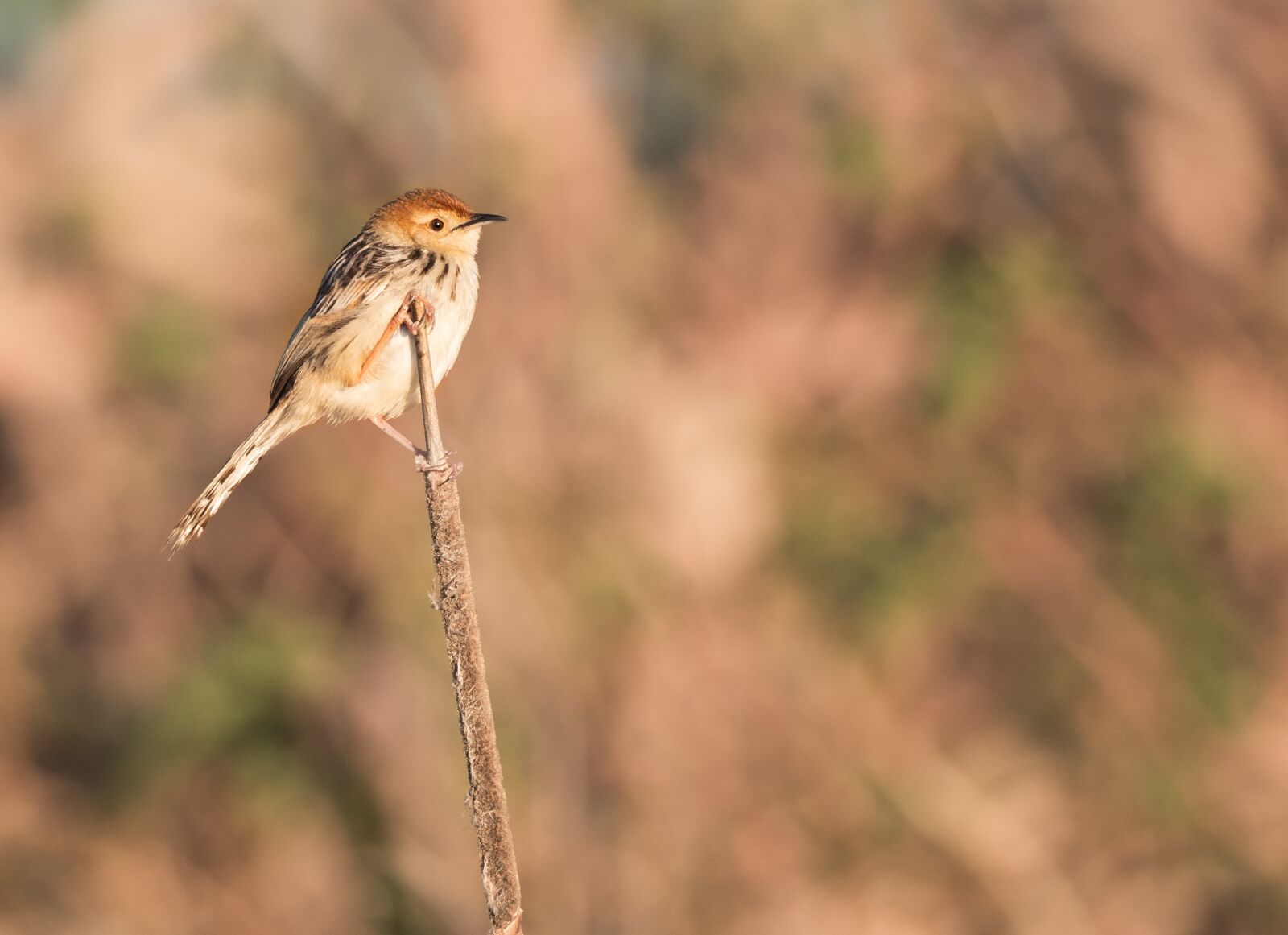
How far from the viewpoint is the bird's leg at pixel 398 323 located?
305 centimetres

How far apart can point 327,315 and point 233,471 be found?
446 mm

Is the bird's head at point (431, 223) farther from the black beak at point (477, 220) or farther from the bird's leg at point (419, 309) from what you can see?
the bird's leg at point (419, 309)

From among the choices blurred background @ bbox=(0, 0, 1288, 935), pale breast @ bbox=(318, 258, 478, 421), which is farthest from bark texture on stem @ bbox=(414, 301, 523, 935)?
blurred background @ bbox=(0, 0, 1288, 935)

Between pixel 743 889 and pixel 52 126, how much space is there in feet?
17.5

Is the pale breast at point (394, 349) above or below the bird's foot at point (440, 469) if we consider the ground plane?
above

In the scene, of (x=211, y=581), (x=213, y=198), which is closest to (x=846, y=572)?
(x=211, y=581)

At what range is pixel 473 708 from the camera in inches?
67.4

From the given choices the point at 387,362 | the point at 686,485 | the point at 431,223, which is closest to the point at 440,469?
the point at 387,362

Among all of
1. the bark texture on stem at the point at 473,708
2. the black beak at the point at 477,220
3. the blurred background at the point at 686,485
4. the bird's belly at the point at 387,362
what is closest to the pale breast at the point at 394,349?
the bird's belly at the point at 387,362

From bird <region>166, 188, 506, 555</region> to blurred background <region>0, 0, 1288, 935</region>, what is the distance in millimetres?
2813

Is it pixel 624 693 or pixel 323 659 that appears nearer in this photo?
pixel 624 693

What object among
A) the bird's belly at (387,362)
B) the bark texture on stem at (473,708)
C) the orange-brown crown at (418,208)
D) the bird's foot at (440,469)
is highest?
the orange-brown crown at (418,208)

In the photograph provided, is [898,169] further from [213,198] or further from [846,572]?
[213,198]

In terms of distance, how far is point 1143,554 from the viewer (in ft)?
25.9
